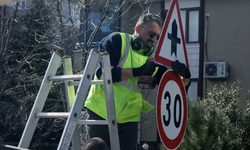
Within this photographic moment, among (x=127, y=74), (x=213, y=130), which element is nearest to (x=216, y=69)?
(x=213, y=130)

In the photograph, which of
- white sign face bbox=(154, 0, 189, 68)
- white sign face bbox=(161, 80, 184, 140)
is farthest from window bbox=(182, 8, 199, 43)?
white sign face bbox=(161, 80, 184, 140)

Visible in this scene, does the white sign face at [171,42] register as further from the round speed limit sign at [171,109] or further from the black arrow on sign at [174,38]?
the round speed limit sign at [171,109]

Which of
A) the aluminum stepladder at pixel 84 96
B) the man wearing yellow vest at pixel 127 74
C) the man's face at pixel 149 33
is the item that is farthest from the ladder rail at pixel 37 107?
the man's face at pixel 149 33

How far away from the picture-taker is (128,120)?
3.92 m

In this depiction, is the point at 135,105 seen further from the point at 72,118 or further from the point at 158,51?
the point at 72,118

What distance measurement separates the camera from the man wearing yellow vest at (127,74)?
3768mm

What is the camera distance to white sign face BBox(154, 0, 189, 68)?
3.71 meters

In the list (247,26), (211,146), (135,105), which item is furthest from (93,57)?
(247,26)

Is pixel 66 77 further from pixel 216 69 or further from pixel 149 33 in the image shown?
pixel 216 69

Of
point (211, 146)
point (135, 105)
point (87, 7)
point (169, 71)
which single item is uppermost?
point (87, 7)

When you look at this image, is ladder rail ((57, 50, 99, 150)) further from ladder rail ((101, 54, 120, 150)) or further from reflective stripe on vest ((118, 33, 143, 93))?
reflective stripe on vest ((118, 33, 143, 93))

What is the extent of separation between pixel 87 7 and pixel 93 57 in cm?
636

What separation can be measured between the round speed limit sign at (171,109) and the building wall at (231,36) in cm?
1064

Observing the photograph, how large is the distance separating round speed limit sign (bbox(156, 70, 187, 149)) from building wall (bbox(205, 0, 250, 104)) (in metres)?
10.6
